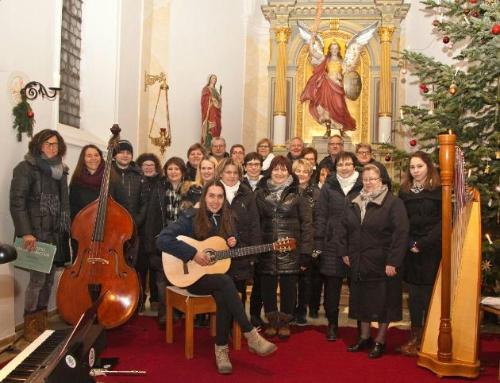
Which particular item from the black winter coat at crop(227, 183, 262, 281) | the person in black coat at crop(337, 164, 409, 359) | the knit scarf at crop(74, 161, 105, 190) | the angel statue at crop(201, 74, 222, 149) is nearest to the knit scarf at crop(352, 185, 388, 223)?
the person in black coat at crop(337, 164, 409, 359)

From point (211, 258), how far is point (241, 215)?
2.14 feet

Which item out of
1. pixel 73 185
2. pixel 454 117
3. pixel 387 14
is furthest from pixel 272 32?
pixel 73 185

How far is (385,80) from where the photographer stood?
10.7 meters

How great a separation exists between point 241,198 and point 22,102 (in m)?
2.09

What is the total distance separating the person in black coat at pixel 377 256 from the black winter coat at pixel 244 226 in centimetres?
83

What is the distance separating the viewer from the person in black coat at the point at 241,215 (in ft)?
15.0

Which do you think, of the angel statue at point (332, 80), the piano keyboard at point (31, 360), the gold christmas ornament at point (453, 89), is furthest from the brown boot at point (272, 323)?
the angel statue at point (332, 80)

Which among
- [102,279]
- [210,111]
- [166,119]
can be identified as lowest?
[102,279]

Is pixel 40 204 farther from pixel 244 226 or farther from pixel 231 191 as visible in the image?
pixel 244 226

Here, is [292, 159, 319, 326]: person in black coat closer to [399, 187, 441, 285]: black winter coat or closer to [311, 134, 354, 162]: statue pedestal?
[399, 187, 441, 285]: black winter coat

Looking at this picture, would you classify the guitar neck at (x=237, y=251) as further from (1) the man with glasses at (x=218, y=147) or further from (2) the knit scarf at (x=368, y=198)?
(1) the man with glasses at (x=218, y=147)

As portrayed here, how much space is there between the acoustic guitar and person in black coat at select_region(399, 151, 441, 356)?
3.31 feet

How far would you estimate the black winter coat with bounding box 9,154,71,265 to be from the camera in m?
4.34

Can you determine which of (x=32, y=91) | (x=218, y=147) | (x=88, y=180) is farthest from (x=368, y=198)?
(x=32, y=91)
